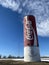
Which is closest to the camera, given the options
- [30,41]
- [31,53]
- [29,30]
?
[31,53]

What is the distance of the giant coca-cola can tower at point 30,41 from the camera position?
1834 inches

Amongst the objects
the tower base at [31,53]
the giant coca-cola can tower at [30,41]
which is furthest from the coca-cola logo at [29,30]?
the tower base at [31,53]

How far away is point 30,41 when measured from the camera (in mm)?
47125

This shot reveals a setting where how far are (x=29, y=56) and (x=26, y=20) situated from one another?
999 centimetres

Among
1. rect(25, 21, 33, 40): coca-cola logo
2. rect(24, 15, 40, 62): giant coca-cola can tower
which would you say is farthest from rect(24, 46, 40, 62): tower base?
rect(25, 21, 33, 40): coca-cola logo

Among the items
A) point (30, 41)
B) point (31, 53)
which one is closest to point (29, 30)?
point (30, 41)

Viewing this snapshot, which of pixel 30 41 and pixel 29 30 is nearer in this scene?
pixel 30 41

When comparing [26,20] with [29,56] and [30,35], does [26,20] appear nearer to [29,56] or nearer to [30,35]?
[30,35]

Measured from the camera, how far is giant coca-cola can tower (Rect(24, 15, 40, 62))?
46.6 meters

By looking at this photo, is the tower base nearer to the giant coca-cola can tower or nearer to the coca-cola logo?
the giant coca-cola can tower

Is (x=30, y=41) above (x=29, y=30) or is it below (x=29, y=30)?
below

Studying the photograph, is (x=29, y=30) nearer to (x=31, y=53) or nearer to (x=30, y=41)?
(x=30, y=41)

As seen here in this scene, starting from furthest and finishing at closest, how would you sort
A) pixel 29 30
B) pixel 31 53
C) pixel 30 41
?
pixel 29 30 < pixel 30 41 < pixel 31 53

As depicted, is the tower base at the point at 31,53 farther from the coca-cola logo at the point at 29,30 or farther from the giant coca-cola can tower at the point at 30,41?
the coca-cola logo at the point at 29,30
